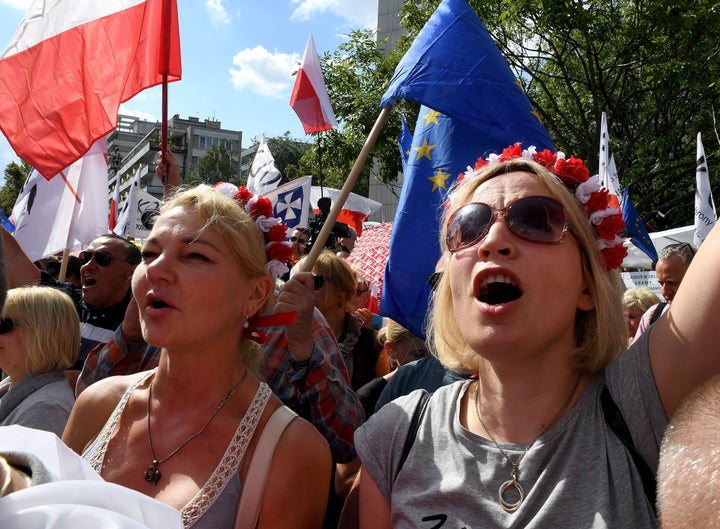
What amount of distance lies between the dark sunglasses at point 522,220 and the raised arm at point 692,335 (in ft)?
1.33

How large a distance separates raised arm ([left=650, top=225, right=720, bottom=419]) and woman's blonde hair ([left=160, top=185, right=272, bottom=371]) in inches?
58.8

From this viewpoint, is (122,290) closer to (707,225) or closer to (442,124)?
(442,124)

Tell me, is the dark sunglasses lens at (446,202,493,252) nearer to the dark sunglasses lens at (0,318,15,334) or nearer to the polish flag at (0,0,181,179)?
the polish flag at (0,0,181,179)

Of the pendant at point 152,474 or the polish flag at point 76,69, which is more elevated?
the polish flag at point 76,69

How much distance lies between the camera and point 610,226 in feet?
6.49

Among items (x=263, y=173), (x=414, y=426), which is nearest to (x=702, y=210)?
(x=263, y=173)

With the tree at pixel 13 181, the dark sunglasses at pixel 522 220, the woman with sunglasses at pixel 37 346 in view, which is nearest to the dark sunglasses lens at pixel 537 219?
the dark sunglasses at pixel 522 220

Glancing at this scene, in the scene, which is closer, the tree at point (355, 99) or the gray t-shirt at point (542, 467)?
the gray t-shirt at point (542, 467)

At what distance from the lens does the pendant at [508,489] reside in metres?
1.66

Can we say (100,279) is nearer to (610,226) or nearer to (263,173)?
(610,226)

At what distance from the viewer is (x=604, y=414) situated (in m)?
1.71

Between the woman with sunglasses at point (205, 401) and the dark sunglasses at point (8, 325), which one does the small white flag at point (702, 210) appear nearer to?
the woman with sunglasses at point (205, 401)

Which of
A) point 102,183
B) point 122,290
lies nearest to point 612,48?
point 102,183

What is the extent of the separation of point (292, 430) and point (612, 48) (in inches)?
556
